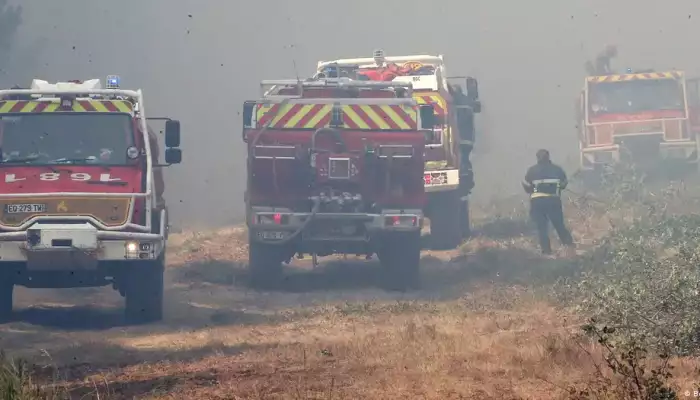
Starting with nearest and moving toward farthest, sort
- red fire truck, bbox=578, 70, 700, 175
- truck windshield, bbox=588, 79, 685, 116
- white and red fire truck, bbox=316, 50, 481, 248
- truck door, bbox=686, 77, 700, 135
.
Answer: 1. white and red fire truck, bbox=316, 50, 481, 248
2. red fire truck, bbox=578, 70, 700, 175
3. truck door, bbox=686, 77, 700, 135
4. truck windshield, bbox=588, 79, 685, 116

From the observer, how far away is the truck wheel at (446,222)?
51.9 feet

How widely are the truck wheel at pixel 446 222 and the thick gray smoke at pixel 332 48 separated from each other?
1672cm

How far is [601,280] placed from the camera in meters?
10.5

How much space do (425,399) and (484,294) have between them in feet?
18.8

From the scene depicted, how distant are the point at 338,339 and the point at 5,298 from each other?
3575 mm

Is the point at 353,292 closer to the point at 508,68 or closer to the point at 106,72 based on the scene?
the point at 106,72

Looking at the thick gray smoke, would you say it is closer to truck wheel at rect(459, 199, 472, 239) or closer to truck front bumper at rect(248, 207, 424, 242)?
truck wheel at rect(459, 199, 472, 239)

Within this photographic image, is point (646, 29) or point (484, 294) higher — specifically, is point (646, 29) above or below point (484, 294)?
above

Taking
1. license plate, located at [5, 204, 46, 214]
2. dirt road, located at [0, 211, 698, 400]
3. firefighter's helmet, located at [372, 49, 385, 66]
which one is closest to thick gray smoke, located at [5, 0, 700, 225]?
firefighter's helmet, located at [372, 49, 385, 66]

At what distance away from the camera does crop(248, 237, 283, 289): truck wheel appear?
508 inches

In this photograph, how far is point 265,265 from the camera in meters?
13.0

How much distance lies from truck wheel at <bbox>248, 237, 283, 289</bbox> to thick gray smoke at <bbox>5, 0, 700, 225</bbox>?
19604 mm

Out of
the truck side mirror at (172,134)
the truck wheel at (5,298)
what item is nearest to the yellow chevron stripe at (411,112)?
the truck side mirror at (172,134)

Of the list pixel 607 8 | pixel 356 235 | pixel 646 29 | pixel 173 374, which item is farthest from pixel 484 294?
pixel 607 8
